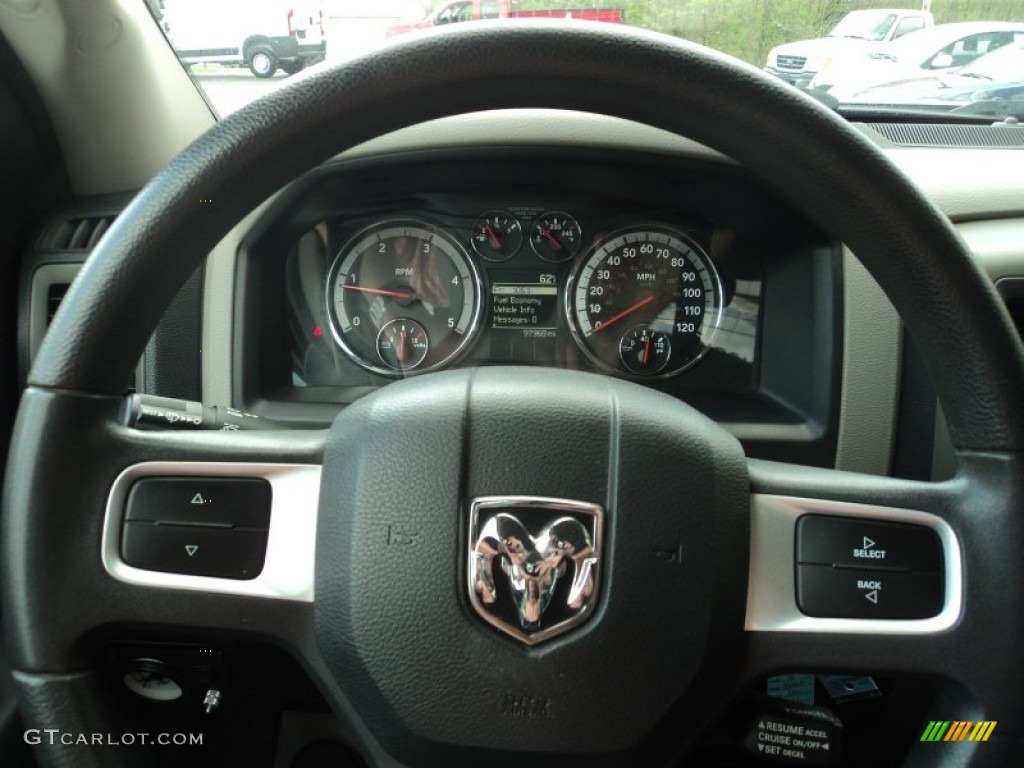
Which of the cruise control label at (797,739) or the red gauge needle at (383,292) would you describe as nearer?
the cruise control label at (797,739)

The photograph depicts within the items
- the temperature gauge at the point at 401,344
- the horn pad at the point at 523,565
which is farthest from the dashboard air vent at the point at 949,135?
the horn pad at the point at 523,565

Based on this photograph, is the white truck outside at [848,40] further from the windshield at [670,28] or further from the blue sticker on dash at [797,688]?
the blue sticker on dash at [797,688]

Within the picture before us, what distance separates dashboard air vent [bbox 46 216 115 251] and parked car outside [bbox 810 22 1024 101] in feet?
4.47

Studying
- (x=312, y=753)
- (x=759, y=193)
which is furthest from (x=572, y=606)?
(x=759, y=193)

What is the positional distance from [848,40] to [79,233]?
1.44 metres

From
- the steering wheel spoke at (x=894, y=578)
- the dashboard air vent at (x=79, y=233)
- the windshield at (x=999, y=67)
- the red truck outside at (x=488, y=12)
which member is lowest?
the steering wheel spoke at (x=894, y=578)

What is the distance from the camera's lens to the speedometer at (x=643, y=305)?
184 cm

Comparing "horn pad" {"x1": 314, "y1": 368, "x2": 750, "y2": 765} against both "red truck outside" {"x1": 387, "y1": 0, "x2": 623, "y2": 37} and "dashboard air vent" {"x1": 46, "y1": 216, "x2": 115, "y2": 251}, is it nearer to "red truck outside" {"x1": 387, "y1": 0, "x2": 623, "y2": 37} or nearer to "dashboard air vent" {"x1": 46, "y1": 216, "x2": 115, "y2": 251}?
"red truck outside" {"x1": 387, "y1": 0, "x2": 623, "y2": 37}

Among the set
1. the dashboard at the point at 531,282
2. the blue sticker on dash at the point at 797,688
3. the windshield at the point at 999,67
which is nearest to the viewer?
the blue sticker on dash at the point at 797,688

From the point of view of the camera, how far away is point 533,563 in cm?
89

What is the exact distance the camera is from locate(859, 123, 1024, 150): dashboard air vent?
1.87 metres

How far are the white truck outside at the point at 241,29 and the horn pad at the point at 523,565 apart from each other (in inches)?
37.3

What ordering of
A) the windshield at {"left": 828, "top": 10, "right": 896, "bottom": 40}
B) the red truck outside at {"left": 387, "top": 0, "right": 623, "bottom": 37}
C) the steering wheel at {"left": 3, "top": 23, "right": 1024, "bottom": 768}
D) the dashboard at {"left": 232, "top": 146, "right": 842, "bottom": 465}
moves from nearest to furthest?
the steering wheel at {"left": 3, "top": 23, "right": 1024, "bottom": 768}
the red truck outside at {"left": 387, "top": 0, "right": 623, "bottom": 37}
the dashboard at {"left": 232, "top": 146, "right": 842, "bottom": 465}
the windshield at {"left": 828, "top": 10, "right": 896, "bottom": 40}

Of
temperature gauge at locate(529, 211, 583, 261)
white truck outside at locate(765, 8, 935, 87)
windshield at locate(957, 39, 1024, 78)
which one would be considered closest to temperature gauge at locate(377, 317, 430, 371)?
temperature gauge at locate(529, 211, 583, 261)
